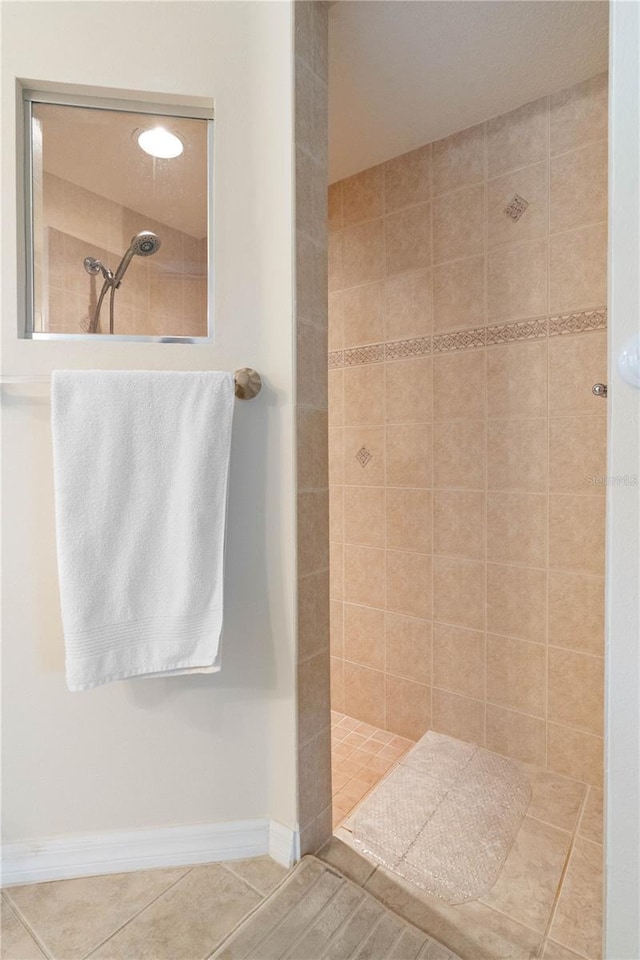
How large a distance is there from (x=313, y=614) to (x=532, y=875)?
87cm

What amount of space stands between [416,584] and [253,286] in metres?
1.27

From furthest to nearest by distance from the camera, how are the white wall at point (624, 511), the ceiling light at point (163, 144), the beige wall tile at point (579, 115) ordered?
the beige wall tile at point (579, 115), the ceiling light at point (163, 144), the white wall at point (624, 511)

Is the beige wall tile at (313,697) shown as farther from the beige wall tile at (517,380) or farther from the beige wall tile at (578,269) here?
the beige wall tile at (578,269)

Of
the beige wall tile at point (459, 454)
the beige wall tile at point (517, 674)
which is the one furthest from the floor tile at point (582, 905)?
the beige wall tile at point (459, 454)

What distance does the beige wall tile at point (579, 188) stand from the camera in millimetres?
1456

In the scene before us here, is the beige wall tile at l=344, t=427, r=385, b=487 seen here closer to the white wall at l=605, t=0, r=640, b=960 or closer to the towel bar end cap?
the towel bar end cap

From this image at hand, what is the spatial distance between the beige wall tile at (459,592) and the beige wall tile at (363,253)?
1199 millimetres

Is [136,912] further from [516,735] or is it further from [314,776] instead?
[516,735]

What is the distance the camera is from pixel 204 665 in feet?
3.53

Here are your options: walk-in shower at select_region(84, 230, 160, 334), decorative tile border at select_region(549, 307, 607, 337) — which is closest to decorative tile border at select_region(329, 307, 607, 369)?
decorative tile border at select_region(549, 307, 607, 337)

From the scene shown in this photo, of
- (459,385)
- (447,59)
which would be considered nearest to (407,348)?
(459,385)

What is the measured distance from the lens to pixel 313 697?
122cm

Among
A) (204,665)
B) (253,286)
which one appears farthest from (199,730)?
(253,286)

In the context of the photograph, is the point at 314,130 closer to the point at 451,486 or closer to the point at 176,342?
the point at 176,342
